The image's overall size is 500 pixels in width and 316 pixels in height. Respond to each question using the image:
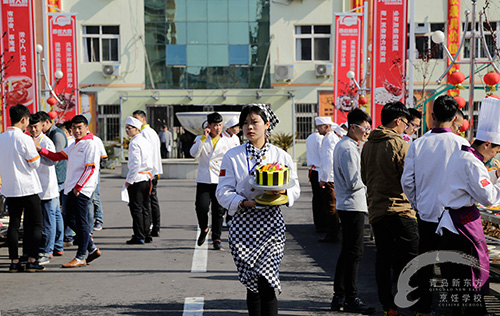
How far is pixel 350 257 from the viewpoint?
6535 mm

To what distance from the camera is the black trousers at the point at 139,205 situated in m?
10.6

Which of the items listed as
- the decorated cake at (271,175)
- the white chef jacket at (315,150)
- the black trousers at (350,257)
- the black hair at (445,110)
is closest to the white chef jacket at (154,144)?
the white chef jacket at (315,150)

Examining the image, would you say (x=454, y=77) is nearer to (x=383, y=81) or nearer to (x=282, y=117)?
(x=383, y=81)

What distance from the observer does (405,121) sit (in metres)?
6.38

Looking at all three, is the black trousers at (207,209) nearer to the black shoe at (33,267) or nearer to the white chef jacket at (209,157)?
the white chef jacket at (209,157)

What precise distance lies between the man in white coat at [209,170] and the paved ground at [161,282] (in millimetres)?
475

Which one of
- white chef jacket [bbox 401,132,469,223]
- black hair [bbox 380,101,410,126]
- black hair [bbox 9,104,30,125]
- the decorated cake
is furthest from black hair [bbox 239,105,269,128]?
black hair [bbox 9,104,30,125]

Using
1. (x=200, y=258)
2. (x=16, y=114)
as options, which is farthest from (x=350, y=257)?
(x=16, y=114)

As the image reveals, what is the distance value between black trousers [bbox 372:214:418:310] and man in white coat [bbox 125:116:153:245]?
5203 millimetres

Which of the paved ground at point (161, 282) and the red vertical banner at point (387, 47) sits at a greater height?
the red vertical banner at point (387, 47)

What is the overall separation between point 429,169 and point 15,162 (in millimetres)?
5280

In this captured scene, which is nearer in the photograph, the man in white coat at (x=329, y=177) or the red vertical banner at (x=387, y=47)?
the man in white coat at (x=329, y=177)

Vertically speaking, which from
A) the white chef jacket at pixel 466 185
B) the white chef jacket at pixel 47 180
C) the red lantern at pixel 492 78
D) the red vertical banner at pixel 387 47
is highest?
the red vertical banner at pixel 387 47

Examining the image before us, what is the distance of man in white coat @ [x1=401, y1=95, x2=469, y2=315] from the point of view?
5582mm
